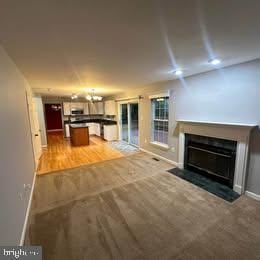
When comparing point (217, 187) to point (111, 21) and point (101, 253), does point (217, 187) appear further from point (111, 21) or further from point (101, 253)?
point (111, 21)

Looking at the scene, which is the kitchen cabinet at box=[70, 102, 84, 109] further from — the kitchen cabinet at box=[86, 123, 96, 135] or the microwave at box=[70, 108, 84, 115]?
the kitchen cabinet at box=[86, 123, 96, 135]

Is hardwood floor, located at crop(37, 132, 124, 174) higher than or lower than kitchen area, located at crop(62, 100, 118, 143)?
lower

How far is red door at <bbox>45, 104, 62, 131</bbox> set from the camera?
11.3 meters

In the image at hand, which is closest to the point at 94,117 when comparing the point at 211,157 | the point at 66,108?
the point at 66,108

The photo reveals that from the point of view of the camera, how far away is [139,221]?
2168 millimetres

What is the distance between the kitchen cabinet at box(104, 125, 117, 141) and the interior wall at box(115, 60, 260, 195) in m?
3.74

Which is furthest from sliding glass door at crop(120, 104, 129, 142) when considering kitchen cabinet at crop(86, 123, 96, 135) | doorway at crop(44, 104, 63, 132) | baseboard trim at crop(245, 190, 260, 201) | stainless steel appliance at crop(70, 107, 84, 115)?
doorway at crop(44, 104, 63, 132)

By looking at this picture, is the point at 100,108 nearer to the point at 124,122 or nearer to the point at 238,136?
the point at 124,122

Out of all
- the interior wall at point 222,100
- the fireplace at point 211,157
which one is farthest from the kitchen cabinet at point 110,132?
the fireplace at point 211,157

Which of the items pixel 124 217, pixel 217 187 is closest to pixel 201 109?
pixel 217 187

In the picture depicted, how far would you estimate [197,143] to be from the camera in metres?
3.61

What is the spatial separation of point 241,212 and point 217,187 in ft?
2.40

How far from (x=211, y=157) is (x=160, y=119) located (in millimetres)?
1908

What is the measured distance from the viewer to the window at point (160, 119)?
14.7ft
